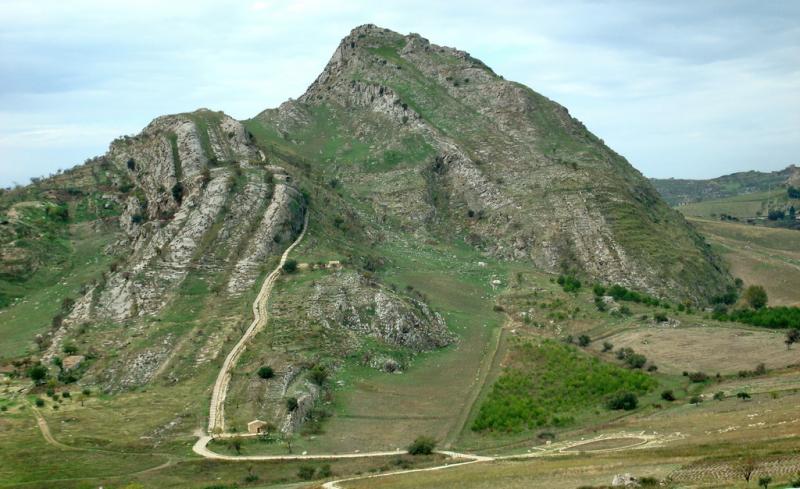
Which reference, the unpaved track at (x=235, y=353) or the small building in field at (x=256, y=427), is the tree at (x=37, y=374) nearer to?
the unpaved track at (x=235, y=353)

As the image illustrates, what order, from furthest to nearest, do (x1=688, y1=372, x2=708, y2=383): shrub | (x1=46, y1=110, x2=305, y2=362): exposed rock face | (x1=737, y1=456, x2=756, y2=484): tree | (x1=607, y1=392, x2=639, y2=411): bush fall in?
(x1=46, y1=110, x2=305, y2=362): exposed rock face < (x1=688, y1=372, x2=708, y2=383): shrub < (x1=607, y1=392, x2=639, y2=411): bush < (x1=737, y1=456, x2=756, y2=484): tree

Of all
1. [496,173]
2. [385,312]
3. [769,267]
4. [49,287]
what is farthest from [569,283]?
[49,287]

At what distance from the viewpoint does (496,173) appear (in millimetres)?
161875

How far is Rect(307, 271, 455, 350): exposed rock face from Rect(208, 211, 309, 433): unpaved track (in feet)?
20.8

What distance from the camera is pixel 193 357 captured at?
9575 centimetres

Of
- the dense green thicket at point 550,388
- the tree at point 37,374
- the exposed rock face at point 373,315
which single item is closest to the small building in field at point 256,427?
the dense green thicket at point 550,388

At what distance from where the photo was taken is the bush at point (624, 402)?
281 ft

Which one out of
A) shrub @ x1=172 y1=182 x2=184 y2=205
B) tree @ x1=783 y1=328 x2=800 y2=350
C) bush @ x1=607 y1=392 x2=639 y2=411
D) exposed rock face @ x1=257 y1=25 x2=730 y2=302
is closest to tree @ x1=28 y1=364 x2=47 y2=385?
shrub @ x1=172 y1=182 x2=184 y2=205

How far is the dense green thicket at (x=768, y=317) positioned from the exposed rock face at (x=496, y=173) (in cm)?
1931

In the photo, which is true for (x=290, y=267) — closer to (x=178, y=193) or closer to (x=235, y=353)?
(x=235, y=353)

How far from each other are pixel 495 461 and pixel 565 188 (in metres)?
93.2

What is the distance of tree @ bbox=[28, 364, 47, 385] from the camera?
93.6 metres

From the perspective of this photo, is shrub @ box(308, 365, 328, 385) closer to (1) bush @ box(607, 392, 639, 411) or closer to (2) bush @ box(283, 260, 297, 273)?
(2) bush @ box(283, 260, 297, 273)

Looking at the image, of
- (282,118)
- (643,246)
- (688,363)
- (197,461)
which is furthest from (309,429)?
(282,118)
